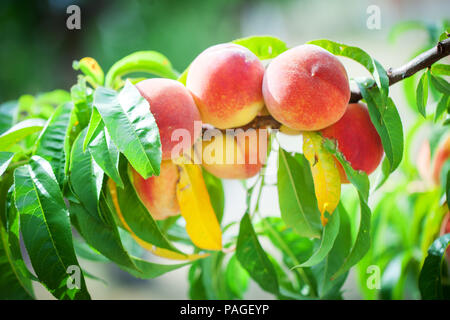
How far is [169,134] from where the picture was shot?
376mm

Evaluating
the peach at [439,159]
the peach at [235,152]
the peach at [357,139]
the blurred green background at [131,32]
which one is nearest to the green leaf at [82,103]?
the peach at [235,152]

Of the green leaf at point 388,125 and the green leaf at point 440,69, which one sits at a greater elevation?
the green leaf at point 440,69

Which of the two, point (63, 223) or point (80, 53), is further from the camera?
point (80, 53)

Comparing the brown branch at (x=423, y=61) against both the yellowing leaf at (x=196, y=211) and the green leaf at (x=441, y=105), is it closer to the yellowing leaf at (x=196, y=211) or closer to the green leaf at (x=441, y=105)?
the green leaf at (x=441, y=105)

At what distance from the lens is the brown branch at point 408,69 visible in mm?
384

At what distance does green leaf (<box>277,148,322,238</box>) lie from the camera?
0.41 metres

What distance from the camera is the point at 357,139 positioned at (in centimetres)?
41

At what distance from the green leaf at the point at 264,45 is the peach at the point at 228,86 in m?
0.03

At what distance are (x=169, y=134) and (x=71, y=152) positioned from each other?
9cm

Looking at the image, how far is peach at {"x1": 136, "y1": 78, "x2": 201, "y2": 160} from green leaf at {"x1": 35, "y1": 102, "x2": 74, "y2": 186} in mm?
84

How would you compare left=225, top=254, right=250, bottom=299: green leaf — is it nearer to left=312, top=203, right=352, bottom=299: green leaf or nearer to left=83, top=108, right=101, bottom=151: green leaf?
left=312, top=203, right=352, bottom=299: green leaf
